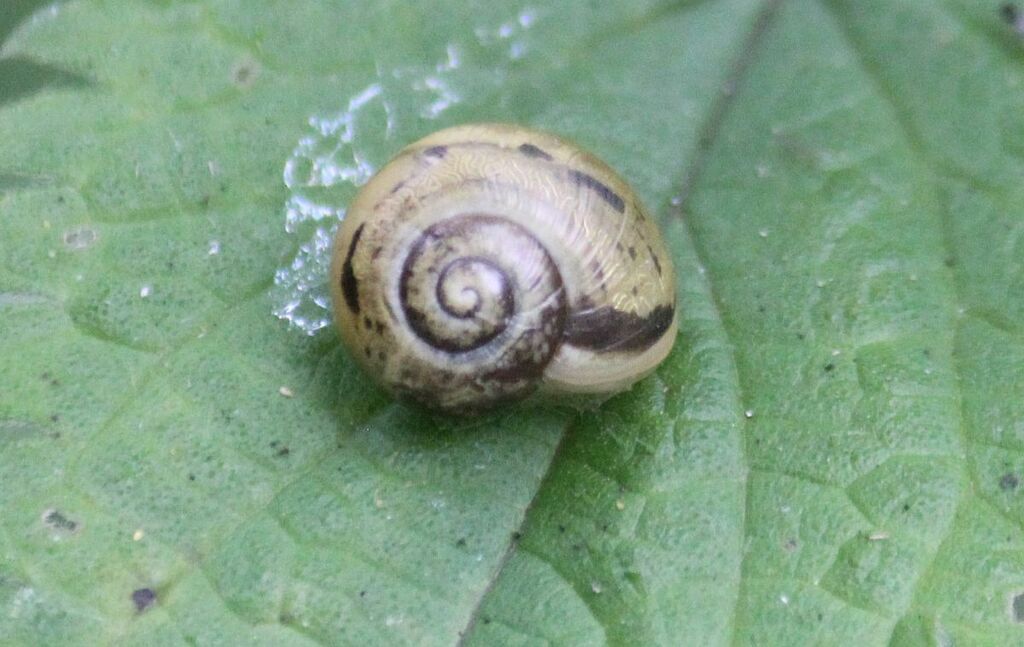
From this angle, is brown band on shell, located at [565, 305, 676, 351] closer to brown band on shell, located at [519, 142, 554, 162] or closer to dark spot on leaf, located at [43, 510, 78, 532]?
brown band on shell, located at [519, 142, 554, 162]

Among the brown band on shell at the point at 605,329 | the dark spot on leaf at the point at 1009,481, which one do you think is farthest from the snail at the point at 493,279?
the dark spot on leaf at the point at 1009,481

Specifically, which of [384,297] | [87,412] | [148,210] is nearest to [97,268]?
[148,210]

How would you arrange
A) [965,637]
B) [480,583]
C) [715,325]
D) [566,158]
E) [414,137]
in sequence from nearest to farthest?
[965,637]
[480,583]
[566,158]
[715,325]
[414,137]

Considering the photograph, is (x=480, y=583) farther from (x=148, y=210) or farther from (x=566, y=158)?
(x=148, y=210)

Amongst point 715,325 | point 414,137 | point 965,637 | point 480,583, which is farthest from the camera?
point 414,137

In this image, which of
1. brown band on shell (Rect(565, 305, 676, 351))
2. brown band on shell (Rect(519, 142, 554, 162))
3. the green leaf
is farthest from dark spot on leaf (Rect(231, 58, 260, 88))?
brown band on shell (Rect(565, 305, 676, 351))

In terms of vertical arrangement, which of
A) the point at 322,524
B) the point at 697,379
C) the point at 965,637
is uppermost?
the point at 322,524

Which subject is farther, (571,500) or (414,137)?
(414,137)

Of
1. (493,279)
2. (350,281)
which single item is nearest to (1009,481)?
(493,279)
